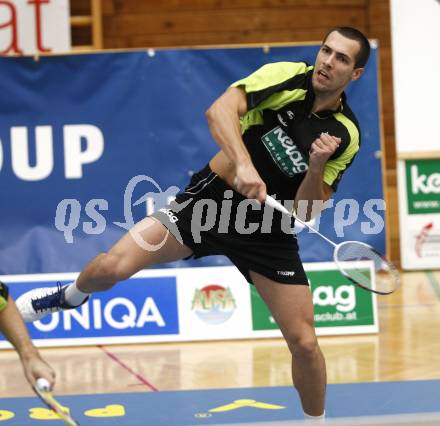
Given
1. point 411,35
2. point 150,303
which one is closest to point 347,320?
point 150,303

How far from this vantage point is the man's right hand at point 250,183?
347cm

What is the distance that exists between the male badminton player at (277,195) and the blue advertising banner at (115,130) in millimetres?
2431

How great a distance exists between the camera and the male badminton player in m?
3.77

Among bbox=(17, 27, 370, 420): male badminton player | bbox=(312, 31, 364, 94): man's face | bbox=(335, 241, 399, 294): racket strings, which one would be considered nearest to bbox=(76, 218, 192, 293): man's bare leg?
bbox=(17, 27, 370, 420): male badminton player

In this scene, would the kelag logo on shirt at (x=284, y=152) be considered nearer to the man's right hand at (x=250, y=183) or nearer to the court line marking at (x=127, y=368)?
the man's right hand at (x=250, y=183)

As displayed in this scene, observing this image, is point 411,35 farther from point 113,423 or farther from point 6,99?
point 113,423

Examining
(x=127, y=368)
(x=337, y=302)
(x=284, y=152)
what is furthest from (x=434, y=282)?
(x=284, y=152)

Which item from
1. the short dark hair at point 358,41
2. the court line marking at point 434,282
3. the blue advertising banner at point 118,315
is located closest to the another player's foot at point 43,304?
the short dark hair at point 358,41

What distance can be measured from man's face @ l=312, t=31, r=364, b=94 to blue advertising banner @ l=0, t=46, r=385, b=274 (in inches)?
102

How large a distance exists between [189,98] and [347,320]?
182 cm

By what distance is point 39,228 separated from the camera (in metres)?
6.49

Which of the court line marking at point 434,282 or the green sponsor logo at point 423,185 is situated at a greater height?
the green sponsor logo at point 423,185

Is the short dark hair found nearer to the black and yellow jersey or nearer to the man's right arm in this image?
the black and yellow jersey

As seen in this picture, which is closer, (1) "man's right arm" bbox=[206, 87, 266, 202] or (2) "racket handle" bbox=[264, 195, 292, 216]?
(1) "man's right arm" bbox=[206, 87, 266, 202]
